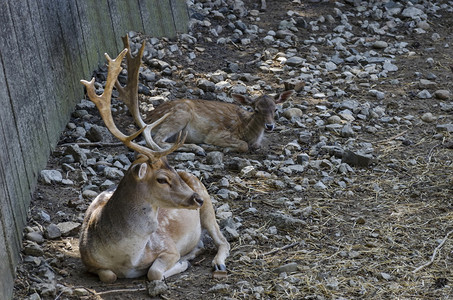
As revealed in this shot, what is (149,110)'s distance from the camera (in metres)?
9.30

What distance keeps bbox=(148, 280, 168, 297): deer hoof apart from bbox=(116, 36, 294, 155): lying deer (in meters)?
3.36

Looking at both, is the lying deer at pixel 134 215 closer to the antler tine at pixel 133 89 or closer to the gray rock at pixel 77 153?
the antler tine at pixel 133 89

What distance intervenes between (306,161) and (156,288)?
3.26m

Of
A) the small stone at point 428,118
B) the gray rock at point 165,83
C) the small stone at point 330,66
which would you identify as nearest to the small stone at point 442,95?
the small stone at point 428,118

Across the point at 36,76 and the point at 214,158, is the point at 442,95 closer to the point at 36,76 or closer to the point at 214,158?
the point at 214,158

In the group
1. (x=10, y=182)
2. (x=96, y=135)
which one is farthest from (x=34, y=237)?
(x=96, y=135)

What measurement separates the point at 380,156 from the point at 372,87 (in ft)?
7.82

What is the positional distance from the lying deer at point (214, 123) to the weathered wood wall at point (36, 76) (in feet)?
3.49

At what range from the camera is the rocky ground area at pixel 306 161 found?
580cm

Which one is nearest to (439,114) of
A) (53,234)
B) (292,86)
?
(292,86)

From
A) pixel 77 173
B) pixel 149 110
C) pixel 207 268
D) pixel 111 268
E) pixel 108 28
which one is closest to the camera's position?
pixel 111 268

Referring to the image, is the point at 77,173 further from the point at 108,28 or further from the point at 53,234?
the point at 108,28

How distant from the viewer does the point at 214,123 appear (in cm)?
924

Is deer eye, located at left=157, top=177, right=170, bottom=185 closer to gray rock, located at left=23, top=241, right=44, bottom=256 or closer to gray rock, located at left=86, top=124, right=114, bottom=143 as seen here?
gray rock, located at left=23, top=241, right=44, bottom=256
